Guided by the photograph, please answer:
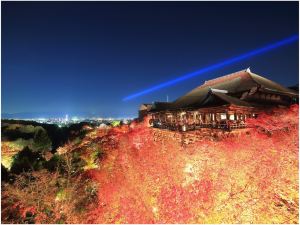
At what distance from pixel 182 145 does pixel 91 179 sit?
6.64 meters

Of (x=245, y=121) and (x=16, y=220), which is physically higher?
(x=245, y=121)

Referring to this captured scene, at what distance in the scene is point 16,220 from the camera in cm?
1173

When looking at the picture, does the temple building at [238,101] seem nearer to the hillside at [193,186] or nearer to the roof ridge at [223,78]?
the roof ridge at [223,78]

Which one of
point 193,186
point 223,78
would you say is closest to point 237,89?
point 223,78

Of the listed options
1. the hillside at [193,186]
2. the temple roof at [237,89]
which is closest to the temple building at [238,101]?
the temple roof at [237,89]

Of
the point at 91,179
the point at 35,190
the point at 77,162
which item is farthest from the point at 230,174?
the point at 77,162

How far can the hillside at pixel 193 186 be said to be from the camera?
970 centimetres

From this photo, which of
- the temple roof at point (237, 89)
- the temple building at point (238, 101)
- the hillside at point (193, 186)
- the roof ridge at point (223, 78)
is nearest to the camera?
the hillside at point (193, 186)

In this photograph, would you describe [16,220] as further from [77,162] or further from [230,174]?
[230,174]

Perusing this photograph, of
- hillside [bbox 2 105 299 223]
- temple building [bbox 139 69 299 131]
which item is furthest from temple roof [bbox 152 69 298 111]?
hillside [bbox 2 105 299 223]

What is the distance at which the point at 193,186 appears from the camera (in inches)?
442

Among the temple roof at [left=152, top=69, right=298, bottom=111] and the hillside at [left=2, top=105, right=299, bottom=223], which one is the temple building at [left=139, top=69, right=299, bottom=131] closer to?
the temple roof at [left=152, top=69, right=298, bottom=111]

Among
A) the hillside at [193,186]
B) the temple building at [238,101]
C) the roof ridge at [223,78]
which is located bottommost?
the hillside at [193,186]

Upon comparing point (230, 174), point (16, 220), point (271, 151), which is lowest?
point (16, 220)
